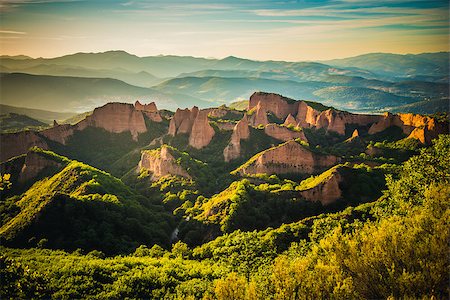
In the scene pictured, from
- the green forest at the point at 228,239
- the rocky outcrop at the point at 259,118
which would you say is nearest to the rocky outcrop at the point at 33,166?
the green forest at the point at 228,239

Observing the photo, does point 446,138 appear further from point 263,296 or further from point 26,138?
point 26,138

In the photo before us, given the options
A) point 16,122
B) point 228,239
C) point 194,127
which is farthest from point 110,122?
point 16,122

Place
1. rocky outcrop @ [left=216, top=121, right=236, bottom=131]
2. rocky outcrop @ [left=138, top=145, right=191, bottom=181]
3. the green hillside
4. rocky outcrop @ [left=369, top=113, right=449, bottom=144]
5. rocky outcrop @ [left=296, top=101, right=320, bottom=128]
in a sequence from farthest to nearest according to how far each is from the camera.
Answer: rocky outcrop @ [left=296, top=101, right=320, bottom=128], rocky outcrop @ [left=216, top=121, right=236, bottom=131], rocky outcrop @ [left=369, top=113, right=449, bottom=144], rocky outcrop @ [left=138, top=145, right=191, bottom=181], the green hillside

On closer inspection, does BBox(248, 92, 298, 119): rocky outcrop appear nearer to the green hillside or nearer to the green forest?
the green forest

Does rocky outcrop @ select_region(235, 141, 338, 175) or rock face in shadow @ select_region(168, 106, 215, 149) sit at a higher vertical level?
rock face in shadow @ select_region(168, 106, 215, 149)

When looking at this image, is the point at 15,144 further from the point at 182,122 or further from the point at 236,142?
the point at 236,142

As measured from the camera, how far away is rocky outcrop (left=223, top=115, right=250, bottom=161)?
74.9 m

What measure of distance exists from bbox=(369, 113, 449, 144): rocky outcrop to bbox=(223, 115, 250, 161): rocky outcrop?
34.6 m

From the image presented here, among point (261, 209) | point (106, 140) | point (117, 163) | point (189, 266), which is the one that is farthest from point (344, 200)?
point (106, 140)

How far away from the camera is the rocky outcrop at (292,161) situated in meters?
63.7

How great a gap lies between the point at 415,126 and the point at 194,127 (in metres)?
49.5

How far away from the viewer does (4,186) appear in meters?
12.7

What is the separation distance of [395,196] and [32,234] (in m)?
36.3

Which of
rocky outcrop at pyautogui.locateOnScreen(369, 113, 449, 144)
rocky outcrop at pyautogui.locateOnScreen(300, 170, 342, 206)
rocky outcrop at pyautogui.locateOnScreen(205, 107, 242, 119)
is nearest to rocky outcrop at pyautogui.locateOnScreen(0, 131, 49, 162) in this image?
rocky outcrop at pyautogui.locateOnScreen(205, 107, 242, 119)
